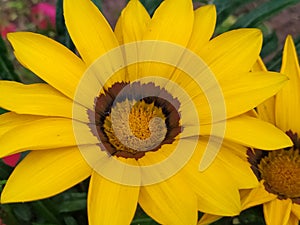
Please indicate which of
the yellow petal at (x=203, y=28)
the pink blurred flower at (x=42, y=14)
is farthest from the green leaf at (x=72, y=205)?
the pink blurred flower at (x=42, y=14)

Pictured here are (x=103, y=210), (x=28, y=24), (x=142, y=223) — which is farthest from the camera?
(x=28, y=24)

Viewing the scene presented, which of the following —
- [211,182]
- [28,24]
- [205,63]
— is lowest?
[28,24]

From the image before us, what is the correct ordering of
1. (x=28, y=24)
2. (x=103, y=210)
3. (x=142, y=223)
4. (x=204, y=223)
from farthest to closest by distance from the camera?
(x=28, y=24)
(x=142, y=223)
(x=204, y=223)
(x=103, y=210)

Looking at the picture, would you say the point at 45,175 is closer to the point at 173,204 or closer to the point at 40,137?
the point at 40,137

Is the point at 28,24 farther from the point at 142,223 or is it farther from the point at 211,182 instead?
the point at 211,182

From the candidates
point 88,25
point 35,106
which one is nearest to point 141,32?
point 88,25

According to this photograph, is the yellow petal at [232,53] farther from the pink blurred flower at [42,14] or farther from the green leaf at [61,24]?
the pink blurred flower at [42,14]
